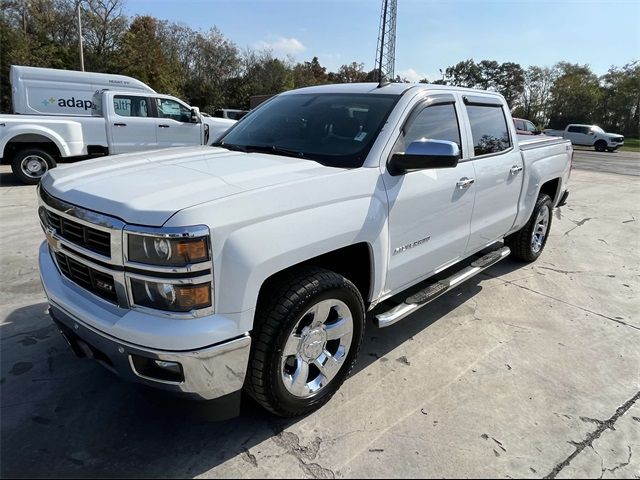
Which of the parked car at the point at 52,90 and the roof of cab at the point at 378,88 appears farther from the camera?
the parked car at the point at 52,90

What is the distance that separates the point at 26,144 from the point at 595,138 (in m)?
35.7

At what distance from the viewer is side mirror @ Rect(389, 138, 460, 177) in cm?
273

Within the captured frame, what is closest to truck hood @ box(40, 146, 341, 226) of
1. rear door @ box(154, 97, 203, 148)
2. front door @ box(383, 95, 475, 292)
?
front door @ box(383, 95, 475, 292)

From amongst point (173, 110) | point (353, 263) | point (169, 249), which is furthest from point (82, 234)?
point (173, 110)

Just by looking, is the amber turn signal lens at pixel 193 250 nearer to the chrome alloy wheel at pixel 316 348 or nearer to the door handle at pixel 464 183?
the chrome alloy wheel at pixel 316 348

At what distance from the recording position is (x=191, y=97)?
43875 millimetres

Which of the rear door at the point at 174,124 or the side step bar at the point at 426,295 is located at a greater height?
the rear door at the point at 174,124

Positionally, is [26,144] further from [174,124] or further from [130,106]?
[174,124]

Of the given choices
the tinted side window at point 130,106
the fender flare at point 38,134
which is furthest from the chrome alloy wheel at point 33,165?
the tinted side window at point 130,106

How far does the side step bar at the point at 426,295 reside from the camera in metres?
2.97

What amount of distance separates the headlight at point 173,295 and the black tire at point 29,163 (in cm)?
860

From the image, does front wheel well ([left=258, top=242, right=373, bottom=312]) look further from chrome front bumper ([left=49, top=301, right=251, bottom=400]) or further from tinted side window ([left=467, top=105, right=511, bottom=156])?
tinted side window ([left=467, top=105, right=511, bottom=156])

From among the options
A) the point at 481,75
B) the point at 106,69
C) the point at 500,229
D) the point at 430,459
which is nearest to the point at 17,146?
the point at 500,229

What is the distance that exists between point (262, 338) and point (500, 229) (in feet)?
9.80
